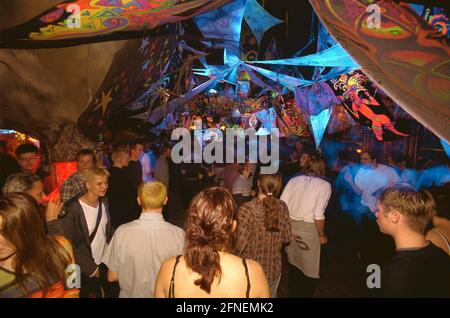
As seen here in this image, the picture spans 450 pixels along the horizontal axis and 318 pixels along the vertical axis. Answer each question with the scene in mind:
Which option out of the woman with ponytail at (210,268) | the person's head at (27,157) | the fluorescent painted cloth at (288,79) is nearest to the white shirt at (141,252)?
the woman with ponytail at (210,268)

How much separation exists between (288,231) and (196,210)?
4.13ft

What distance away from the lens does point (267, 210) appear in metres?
2.72

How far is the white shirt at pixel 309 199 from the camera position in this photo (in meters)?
3.27

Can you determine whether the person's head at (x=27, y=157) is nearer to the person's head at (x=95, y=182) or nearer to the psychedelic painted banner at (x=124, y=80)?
the person's head at (x=95, y=182)

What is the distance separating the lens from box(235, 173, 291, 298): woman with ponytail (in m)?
2.69

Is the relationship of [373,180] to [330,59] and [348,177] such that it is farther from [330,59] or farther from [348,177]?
[330,59]

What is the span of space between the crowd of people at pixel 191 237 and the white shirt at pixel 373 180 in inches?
1.1

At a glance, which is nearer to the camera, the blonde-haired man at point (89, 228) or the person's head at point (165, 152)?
the blonde-haired man at point (89, 228)

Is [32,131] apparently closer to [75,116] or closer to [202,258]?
[75,116]

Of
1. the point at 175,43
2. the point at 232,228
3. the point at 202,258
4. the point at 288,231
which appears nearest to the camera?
the point at 202,258

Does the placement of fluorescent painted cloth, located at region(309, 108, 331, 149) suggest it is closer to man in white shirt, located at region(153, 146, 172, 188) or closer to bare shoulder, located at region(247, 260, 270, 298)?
man in white shirt, located at region(153, 146, 172, 188)

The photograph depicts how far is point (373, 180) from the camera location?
4223mm
